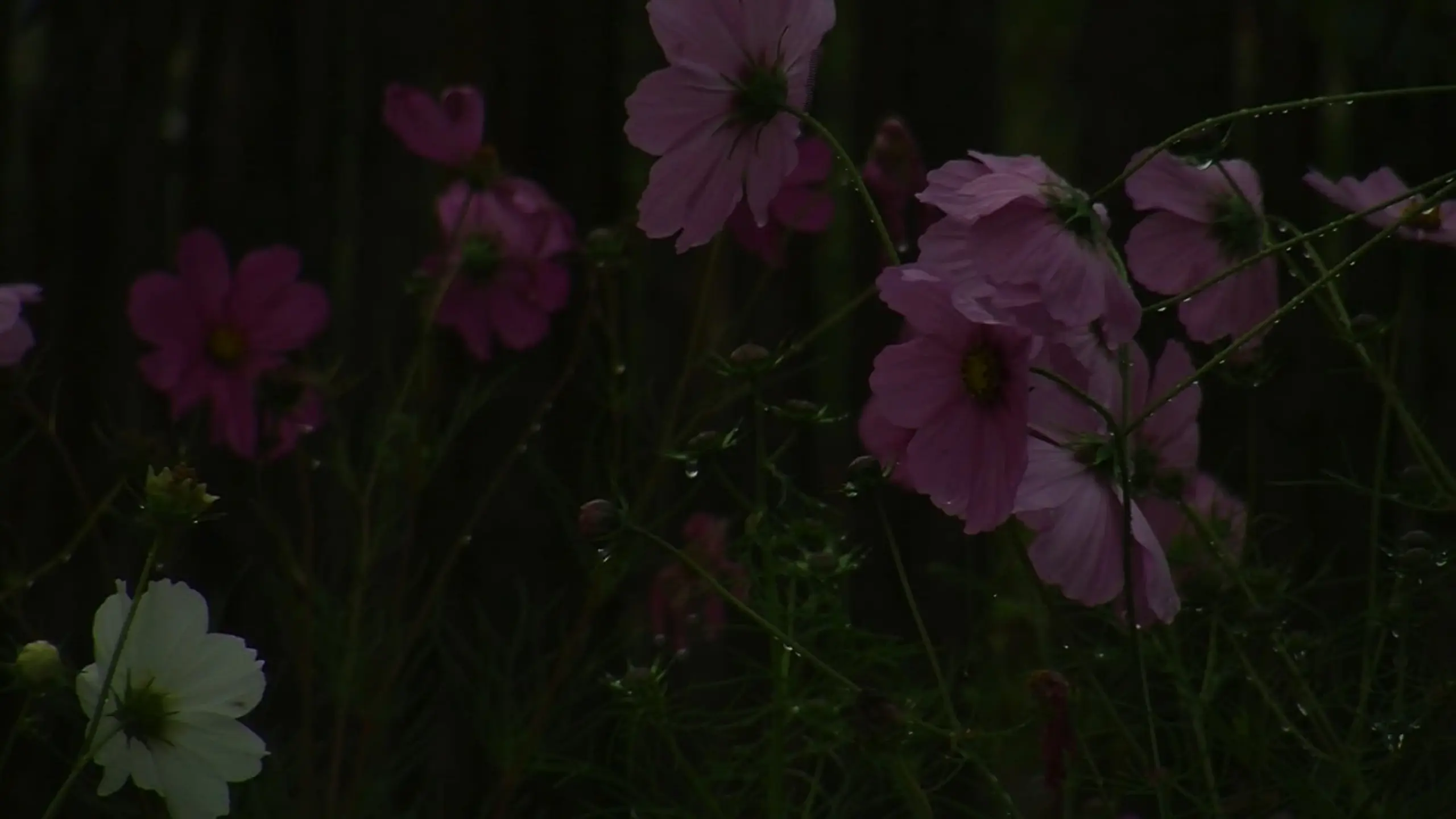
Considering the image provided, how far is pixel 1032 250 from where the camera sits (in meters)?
0.57

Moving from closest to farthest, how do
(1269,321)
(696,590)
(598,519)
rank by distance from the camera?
1. (1269,321)
2. (598,519)
3. (696,590)

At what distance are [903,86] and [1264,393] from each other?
1.37 feet

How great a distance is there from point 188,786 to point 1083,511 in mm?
322

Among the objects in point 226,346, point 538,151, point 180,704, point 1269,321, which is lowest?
point 538,151

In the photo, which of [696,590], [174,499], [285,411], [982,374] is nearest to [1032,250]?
[982,374]

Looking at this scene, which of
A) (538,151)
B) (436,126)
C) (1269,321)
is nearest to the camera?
(1269,321)

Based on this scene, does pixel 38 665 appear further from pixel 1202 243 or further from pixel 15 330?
pixel 1202 243

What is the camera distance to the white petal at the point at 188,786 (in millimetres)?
621

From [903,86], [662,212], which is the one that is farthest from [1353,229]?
[662,212]

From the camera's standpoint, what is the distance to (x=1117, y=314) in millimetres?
570

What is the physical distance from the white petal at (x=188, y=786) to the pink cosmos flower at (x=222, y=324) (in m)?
0.43

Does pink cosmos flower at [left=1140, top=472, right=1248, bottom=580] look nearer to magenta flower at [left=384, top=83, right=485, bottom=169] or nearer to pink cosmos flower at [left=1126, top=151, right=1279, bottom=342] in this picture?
pink cosmos flower at [left=1126, top=151, right=1279, bottom=342]

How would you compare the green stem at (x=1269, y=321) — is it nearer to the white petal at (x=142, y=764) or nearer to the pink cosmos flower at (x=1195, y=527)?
the pink cosmos flower at (x=1195, y=527)

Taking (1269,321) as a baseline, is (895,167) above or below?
below
